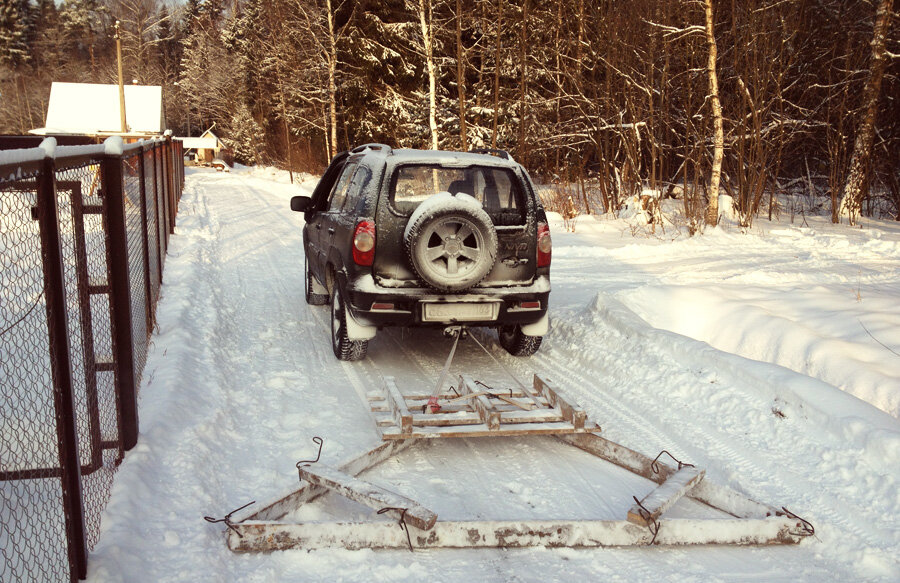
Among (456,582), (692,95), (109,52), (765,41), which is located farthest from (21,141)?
(109,52)

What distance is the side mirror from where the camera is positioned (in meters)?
7.96

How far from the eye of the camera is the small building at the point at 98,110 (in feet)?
176

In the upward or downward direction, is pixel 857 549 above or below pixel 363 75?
below

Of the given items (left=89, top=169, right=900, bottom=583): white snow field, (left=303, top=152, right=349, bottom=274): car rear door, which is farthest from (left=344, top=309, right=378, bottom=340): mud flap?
(left=303, top=152, right=349, bottom=274): car rear door

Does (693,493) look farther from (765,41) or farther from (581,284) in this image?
(765,41)

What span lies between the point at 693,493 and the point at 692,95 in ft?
52.2

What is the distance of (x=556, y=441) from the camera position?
4910 millimetres

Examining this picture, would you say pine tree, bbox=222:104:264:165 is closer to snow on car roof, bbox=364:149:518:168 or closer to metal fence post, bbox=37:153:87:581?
snow on car roof, bbox=364:149:518:168

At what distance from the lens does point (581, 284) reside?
33.6 feet

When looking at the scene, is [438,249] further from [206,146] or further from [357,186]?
[206,146]

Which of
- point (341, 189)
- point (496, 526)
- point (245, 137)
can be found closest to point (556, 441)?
point (496, 526)

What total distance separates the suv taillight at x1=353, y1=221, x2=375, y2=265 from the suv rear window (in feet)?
1.04

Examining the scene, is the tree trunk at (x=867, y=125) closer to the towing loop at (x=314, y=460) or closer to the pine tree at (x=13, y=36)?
the towing loop at (x=314, y=460)

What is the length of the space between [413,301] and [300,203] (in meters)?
2.90
